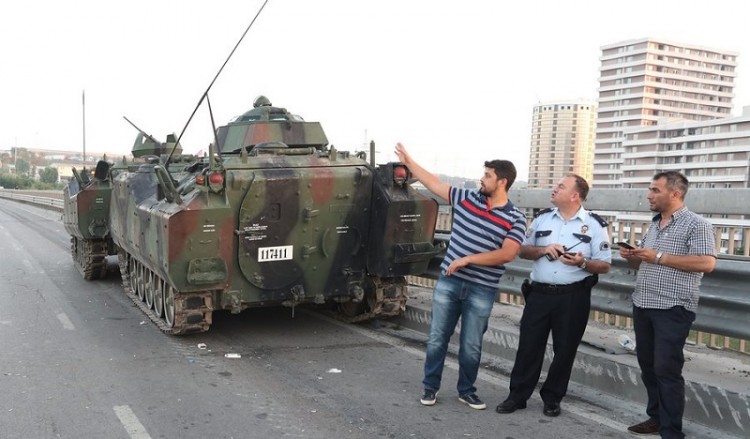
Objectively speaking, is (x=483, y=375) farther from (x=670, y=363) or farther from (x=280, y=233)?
(x=280, y=233)

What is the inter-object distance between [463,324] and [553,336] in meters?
0.69

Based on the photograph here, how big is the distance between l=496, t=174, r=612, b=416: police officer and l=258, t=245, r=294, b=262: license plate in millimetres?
3070

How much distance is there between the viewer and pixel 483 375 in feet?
21.2

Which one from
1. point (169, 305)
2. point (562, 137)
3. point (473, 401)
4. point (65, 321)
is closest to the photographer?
point (473, 401)

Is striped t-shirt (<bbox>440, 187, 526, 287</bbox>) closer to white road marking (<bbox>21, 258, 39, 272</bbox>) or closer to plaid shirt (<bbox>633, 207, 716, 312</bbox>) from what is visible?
plaid shirt (<bbox>633, 207, 716, 312</bbox>)

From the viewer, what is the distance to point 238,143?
9.54 meters

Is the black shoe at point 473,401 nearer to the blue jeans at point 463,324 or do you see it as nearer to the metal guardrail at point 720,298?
the blue jeans at point 463,324

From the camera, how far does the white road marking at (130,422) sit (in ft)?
16.0

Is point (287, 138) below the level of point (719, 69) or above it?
below

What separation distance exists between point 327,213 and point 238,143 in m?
2.40

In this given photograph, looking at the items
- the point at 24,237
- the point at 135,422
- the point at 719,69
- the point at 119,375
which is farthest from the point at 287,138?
the point at 719,69

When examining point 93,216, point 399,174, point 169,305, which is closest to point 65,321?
point 169,305

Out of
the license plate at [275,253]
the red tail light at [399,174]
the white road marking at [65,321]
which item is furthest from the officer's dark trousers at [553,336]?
the white road marking at [65,321]

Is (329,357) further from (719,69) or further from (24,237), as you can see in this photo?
(719,69)
